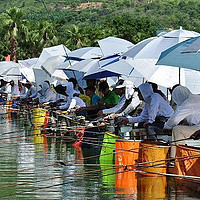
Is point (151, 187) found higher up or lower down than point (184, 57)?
lower down

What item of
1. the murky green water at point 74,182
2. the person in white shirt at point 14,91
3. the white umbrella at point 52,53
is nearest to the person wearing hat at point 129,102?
the murky green water at point 74,182

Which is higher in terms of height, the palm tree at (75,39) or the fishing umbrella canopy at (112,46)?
the palm tree at (75,39)

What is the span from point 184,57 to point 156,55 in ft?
8.36

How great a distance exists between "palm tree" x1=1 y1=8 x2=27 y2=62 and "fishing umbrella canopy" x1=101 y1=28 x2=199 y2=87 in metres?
55.3

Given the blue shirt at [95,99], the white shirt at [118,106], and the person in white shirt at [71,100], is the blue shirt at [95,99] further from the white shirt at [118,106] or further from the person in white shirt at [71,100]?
the white shirt at [118,106]

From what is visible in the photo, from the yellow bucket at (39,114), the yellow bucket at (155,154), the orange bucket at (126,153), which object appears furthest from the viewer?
the yellow bucket at (39,114)

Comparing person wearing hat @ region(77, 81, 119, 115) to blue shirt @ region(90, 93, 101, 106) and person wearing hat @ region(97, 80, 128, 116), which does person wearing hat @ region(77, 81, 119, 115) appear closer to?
blue shirt @ region(90, 93, 101, 106)

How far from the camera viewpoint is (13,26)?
239ft

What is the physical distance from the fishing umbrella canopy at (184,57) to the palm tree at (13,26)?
59.0 meters

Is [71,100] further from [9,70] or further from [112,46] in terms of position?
[9,70]

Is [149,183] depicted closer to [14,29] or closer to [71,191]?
[71,191]

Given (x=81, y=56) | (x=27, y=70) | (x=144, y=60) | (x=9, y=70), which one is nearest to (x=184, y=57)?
(x=144, y=60)

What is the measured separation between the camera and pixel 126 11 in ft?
538

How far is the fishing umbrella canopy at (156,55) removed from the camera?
15.8m
